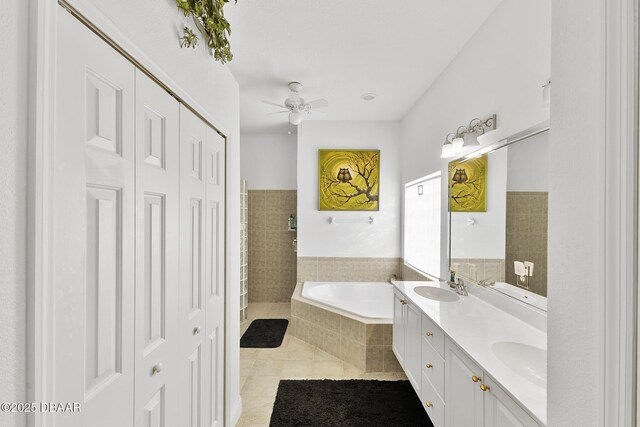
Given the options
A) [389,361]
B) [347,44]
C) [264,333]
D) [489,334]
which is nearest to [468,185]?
[489,334]

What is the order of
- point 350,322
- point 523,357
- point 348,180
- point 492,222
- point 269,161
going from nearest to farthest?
point 523,357, point 492,222, point 350,322, point 348,180, point 269,161

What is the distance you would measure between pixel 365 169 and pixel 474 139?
1955 mm

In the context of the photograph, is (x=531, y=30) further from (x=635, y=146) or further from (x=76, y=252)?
(x=76, y=252)

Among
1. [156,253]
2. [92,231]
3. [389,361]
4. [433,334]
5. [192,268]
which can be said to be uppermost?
[92,231]

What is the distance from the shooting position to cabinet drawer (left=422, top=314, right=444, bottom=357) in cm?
152

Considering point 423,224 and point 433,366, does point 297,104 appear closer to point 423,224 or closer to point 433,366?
point 423,224

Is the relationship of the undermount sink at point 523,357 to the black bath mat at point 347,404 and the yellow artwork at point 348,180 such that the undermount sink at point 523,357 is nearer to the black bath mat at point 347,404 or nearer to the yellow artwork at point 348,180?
the black bath mat at point 347,404

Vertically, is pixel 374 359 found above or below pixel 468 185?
below

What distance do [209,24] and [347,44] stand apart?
3.52 ft

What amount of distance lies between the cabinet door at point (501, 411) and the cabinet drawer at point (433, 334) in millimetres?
408

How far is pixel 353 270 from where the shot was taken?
3.86 m

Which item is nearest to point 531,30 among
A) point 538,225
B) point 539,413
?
point 538,225

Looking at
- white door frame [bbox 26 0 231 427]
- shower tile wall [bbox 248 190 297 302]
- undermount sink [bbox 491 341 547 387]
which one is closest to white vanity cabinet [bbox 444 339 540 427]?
undermount sink [bbox 491 341 547 387]

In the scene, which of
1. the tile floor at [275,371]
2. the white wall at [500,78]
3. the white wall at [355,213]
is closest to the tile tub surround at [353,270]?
the white wall at [355,213]
